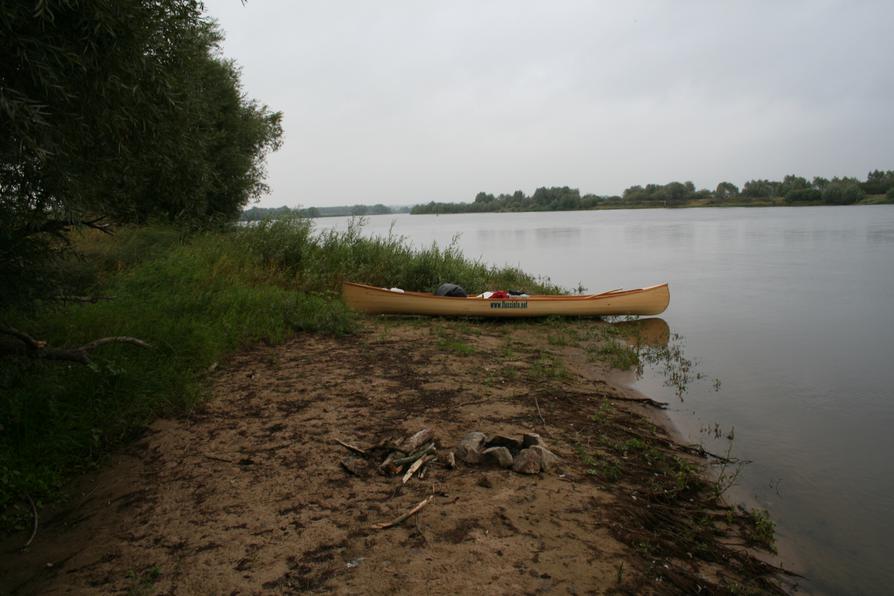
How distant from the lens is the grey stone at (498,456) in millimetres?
4156

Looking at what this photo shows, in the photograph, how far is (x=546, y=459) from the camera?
422 cm

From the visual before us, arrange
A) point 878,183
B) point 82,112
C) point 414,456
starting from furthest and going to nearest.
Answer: point 878,183, point 414,456, point 82,112

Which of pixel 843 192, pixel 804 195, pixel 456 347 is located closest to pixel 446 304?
pixel 456 347

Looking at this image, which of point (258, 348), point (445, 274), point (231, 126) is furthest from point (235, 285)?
point (231, 126)

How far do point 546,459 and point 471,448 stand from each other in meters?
0.56

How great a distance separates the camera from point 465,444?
434 centimetres

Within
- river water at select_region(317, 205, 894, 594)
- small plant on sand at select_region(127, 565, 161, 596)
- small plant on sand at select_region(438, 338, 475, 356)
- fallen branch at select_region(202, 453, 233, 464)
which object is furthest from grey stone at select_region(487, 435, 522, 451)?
small plant on sand at select_region(438, 338, 475, 356)

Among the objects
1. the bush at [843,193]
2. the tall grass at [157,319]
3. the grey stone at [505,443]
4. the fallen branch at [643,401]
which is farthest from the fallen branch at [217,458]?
the bush at [843,193]

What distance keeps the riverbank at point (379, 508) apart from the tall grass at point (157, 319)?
296 millimetres

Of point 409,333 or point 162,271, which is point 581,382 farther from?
point 162,271

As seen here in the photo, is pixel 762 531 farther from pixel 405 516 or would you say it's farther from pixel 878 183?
pixel 878 183

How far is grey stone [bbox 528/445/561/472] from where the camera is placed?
4.17 meters

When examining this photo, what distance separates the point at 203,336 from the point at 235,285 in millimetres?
2679

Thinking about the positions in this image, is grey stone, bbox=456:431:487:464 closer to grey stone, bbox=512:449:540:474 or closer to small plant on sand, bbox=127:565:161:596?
grey stone, bbox=512:449:540:474
